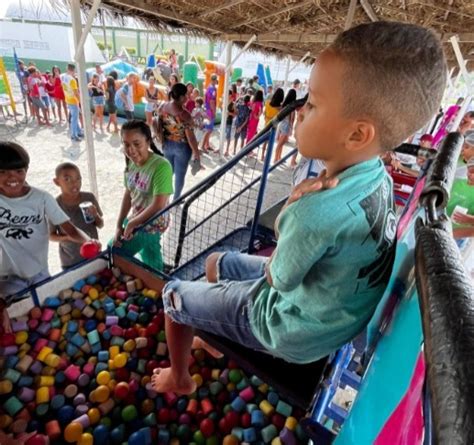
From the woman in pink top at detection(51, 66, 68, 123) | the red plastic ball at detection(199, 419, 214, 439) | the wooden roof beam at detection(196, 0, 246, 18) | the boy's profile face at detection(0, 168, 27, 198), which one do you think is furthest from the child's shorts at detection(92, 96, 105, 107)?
the red plastic ball at detection(199, 419, 214, 439)

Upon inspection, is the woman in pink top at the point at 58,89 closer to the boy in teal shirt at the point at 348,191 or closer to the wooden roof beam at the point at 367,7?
the wooden roof beam at the point at 367,7

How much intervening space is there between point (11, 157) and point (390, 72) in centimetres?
211

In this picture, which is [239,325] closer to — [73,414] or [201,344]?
[201,344]

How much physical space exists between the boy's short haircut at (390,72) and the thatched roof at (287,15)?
367 cm

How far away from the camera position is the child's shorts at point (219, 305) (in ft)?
4.04

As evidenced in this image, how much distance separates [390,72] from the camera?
0.74 meters

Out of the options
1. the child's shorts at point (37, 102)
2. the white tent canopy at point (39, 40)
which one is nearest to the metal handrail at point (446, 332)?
the child's shorts at point (37, 102)

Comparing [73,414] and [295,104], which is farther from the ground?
[295,104]

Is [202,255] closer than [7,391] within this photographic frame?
No

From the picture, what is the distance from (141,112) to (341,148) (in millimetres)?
11965

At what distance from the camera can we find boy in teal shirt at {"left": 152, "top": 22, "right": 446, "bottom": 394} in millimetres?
749

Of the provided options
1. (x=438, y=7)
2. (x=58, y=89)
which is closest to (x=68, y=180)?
(x=438, y=7)

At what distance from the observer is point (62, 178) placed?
2.59m

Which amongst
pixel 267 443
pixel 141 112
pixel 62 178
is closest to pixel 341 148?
pixel 267 443
